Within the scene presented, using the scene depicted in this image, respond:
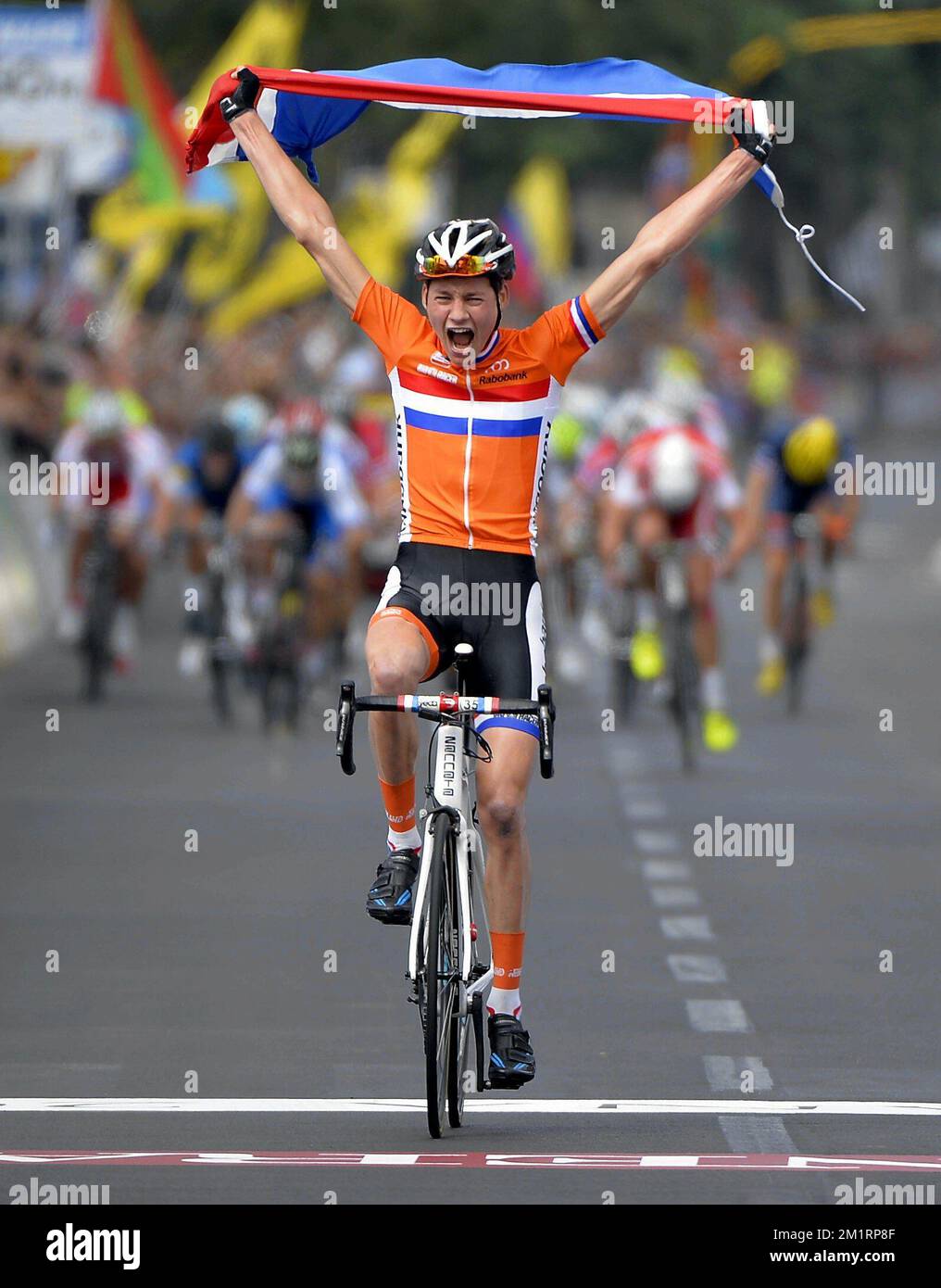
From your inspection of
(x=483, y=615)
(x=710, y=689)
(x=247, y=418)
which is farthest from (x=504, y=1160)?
(x=247, y=418)

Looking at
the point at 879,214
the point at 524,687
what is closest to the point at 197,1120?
the point at 524,687

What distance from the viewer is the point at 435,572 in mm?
8828

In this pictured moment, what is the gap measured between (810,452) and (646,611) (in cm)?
246

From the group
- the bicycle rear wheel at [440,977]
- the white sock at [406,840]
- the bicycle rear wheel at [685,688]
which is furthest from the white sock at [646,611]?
the bicycle rear wheel at [440,977]

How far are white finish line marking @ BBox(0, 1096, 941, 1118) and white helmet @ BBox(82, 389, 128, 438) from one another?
1369 centimetres

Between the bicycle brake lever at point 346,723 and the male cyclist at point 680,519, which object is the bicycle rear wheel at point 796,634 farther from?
the bicycle brake lever at point 346,723

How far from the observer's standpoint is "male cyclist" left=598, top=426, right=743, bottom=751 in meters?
19.3

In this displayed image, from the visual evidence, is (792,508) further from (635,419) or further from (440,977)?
(440,977)

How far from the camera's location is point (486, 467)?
28.8 feet

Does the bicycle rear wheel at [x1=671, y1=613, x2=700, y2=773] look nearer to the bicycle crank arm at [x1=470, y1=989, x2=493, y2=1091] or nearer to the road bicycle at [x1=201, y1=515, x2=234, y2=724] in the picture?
the road bicycle at [x1=201, y1=515, x2=234, y2=724]

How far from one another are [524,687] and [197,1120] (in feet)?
4.58

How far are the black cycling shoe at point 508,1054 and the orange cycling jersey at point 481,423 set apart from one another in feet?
4.01

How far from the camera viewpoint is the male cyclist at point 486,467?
8.71 meters

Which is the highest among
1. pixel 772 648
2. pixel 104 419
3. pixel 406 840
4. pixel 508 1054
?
pixel 104 419
